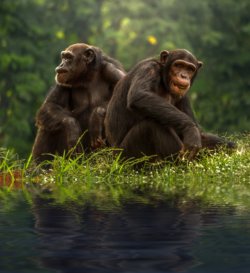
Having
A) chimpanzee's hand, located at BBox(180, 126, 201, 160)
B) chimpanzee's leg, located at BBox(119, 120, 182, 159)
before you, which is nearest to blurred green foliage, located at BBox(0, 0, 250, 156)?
chimpanzee's leg, located at BBox(119, 120, 182, 159)

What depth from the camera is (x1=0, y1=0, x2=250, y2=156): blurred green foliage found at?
2627 cm

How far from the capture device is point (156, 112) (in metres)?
8.26

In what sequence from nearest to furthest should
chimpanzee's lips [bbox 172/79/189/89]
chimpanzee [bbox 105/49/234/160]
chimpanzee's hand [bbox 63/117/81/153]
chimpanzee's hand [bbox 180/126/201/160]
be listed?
chimpanzee's hand [bbox 180/126/201/160] → chimpanzee [bbox 105/49/234/160] → chimpanzee's lips [bbox 172/79/189/89] → chimpanzee's hand [bbox 63/117/81/153]

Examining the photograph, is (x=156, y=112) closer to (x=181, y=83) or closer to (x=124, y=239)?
(x=181, y=83)

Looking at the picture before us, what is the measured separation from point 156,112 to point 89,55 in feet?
6.69

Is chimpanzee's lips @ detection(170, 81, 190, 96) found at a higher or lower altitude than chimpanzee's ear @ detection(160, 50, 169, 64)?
lower

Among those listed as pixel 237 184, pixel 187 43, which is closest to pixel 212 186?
pixel 237 184

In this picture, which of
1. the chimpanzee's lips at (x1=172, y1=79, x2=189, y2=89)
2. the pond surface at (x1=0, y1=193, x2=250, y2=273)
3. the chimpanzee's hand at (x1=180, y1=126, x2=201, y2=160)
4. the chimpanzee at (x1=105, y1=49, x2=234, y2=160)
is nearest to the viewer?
the pond surface at (x1=0, y1=193, x2=250, y2=273)

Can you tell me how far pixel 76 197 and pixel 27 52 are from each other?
21.3 meters

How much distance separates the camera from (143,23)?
32.2m

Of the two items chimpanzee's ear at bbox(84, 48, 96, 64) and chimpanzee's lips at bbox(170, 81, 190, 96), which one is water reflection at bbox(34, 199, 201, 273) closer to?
chimpanzee's lips at bbox(170, 81, 190, 96)

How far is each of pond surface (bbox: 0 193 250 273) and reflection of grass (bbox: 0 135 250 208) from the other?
73 cm

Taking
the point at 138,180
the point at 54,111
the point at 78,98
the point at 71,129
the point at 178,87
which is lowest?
the point at 138,180

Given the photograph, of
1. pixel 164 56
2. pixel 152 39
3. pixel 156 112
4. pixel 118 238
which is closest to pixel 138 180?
pixel 156 112
